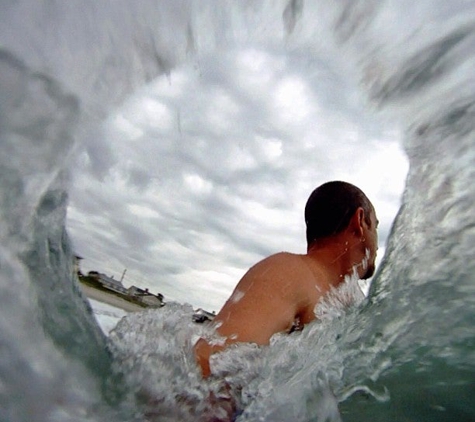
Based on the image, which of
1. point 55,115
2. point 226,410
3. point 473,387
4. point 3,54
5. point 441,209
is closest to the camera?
point 3,54

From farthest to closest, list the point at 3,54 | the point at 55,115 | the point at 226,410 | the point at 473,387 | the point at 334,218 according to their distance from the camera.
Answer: the point at 334,218 < the point at 473,387 < the point at 226,410 < the point at 55,115 < the point at 3,54

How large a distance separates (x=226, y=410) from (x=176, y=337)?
10.5 inches

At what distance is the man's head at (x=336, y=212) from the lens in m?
1.85

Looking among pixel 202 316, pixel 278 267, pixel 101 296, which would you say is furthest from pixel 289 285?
pixel 101 296

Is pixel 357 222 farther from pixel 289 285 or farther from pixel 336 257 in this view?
pixel 289 285

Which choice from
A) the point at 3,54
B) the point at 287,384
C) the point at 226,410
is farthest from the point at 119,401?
the point at 3,54

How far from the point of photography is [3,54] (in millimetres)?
884

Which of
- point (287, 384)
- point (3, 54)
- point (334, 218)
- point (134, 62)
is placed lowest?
point (287, 384)

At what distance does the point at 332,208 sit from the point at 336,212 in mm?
51

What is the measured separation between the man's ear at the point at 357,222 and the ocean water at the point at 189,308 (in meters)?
0.13

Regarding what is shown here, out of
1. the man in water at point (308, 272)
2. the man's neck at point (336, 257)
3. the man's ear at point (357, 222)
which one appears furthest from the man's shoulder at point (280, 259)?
the man's ear at point (357, 222)

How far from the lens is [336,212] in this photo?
80.2 inches

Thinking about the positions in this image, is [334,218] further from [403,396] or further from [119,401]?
[119,401]

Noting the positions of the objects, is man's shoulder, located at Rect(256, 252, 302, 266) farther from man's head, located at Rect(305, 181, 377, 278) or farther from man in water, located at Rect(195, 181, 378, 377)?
man's head, located at Rect(305, 181, 377, 278)
